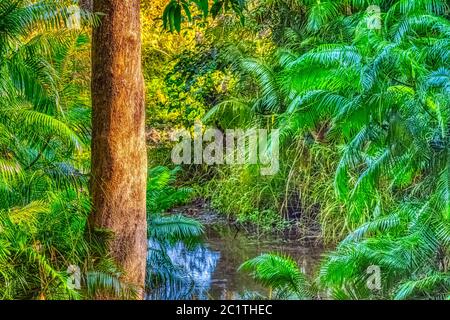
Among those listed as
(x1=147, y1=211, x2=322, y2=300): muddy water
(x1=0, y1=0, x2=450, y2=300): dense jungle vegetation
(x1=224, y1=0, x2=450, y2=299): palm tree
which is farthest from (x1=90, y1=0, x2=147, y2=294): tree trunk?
(x1=147, y1=211, x2=322, y2=300): muddy water

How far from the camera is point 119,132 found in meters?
5.31

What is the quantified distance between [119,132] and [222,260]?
12.8 feet

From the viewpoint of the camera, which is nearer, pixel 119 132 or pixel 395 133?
pixel 395 133

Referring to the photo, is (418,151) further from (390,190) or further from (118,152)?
(390,190)

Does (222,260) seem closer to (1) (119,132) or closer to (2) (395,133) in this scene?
(1) (119,132)

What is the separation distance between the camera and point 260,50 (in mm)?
11375

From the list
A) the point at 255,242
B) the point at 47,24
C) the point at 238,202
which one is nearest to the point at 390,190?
the point at 255,242

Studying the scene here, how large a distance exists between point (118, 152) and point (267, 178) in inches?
200

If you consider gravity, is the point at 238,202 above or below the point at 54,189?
above

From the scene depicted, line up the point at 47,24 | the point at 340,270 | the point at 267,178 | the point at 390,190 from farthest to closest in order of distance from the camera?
the point at 267,178 → the point at 390,190 → the point at 340,270 → the point at 47,24

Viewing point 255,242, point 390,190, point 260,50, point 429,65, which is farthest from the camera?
point 260,50

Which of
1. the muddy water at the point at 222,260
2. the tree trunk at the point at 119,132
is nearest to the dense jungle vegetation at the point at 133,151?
the tree trunk at the point at 119,132

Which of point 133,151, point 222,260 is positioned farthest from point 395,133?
point 222,260
